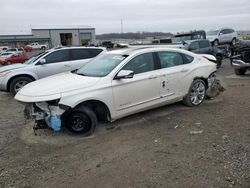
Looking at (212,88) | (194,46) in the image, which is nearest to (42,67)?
(212,88)

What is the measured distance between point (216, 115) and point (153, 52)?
202 centimetres

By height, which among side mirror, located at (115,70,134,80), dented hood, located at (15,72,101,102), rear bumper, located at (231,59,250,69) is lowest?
rear bumper, located at (231,59,250,69)

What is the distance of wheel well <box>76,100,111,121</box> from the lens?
5.49 m

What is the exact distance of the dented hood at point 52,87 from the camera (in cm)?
514

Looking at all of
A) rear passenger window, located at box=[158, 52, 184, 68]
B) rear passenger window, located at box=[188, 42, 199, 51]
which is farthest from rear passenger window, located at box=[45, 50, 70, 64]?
rear passenger window, located at box=[188, 42, 199, 51]

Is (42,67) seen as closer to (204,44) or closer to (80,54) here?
(80,54)

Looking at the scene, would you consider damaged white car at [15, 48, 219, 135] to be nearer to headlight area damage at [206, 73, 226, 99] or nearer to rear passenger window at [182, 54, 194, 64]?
rear passenger window at [182, 54, 194, 64]

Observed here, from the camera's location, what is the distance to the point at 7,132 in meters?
6.00

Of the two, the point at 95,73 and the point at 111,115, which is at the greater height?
the point at 95,73

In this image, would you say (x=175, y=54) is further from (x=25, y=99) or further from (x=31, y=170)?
(x=31, y=170)

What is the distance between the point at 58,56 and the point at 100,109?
5.32 meters

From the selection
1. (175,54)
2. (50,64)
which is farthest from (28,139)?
(50,64)

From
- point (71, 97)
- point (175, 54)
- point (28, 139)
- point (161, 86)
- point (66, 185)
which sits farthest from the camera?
point (175, 54)

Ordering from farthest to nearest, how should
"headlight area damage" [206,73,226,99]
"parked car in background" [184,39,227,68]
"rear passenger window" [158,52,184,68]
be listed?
"parked car in background" [184,39,227,68], "headlight area damage" [206,73,226,99], "rear passenger window" [158,52,184,68]
